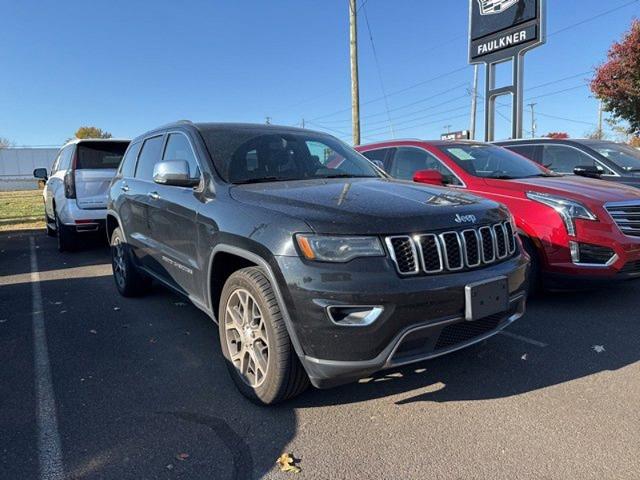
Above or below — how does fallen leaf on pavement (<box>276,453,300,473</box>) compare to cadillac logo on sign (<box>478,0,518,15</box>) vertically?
below

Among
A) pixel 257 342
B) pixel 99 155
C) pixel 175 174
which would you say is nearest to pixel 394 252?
pixel 257 342

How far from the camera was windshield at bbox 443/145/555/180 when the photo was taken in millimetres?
5562

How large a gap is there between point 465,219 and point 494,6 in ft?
40.7

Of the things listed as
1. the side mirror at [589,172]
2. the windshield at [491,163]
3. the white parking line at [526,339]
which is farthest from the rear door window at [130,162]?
the side mirror at [589,172]

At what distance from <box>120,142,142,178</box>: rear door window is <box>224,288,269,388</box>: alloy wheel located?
9.19ft

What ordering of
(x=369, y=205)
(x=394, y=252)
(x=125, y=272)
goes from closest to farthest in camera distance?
(x=394, y=252)
(x=369, y=205)
(x=125, y=272)

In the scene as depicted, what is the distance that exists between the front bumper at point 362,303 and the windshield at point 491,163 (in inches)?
130

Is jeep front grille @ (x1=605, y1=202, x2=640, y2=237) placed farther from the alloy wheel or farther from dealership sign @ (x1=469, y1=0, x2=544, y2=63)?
dealership sign @ (x1=469, y1=0, x2=544, y2=63)

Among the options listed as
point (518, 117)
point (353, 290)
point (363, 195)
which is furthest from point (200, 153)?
point (518, 117)

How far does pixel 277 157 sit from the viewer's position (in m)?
3.94

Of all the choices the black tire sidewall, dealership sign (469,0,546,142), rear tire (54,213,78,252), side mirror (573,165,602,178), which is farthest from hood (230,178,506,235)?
dealership sign (469,0,546,142)

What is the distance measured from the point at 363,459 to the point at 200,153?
244 cm

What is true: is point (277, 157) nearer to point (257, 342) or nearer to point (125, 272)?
point (257, 342)

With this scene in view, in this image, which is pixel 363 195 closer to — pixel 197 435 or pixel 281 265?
pixel 281 265
